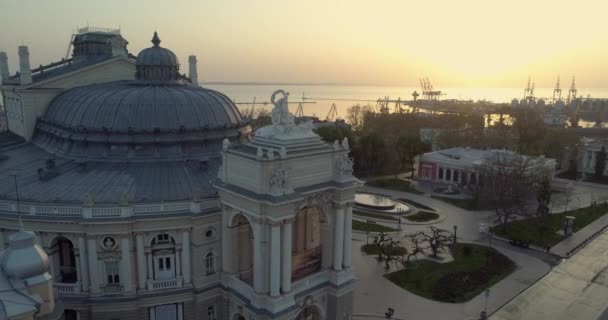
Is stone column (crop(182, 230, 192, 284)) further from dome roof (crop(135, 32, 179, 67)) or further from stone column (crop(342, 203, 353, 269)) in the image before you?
dome roof (crop(135, 32, 179, 67))

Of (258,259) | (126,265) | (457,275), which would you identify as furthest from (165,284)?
(457,275)

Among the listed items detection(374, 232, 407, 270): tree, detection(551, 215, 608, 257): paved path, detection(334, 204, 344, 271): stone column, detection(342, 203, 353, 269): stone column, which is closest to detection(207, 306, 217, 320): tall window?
detection(334, 204, 344, 271): stone column

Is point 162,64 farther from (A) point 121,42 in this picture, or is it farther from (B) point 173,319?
(B) point 173,319

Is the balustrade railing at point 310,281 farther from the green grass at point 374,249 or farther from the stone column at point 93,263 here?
the green grass at point 374,249

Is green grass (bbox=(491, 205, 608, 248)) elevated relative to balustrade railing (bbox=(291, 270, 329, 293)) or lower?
lower

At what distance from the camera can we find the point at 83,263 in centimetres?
3033

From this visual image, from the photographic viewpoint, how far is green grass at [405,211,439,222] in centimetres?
6343

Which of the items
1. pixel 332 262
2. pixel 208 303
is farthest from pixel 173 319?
Result: pixel 332 262

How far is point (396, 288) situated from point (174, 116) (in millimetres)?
25588

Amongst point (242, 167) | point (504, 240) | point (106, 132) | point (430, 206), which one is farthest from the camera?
point (430, 206)

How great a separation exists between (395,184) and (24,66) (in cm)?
6232

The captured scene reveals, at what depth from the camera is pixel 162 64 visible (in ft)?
129

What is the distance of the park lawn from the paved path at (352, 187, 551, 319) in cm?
85

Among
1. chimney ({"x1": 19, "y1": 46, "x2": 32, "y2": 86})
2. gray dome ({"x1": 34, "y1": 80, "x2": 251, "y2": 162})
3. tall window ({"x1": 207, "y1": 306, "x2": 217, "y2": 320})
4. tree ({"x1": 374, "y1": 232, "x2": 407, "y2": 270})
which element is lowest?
tree ({"x1": 374, "y1": 232, "x2": 407, "y2": 270})
